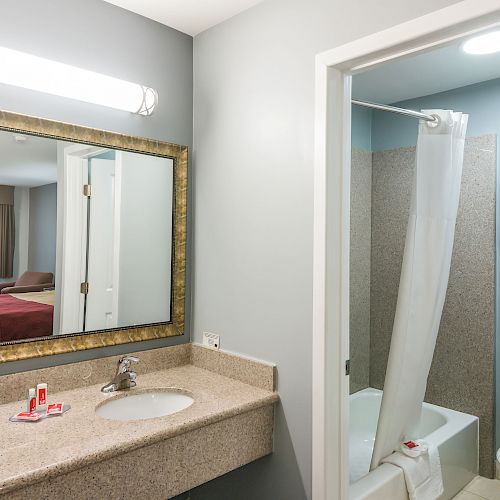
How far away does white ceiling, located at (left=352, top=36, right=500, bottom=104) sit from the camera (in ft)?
7.61

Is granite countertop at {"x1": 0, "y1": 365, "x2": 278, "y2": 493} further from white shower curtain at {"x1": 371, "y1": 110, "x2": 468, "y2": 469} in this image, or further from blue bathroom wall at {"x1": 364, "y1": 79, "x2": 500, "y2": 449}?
blue bathroom wall at {"x1": 364, "y1": 79, "x2": 500, "y2": 449}

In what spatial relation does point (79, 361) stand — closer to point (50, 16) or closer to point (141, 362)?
point (141, 362)

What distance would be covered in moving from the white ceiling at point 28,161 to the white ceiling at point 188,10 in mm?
696

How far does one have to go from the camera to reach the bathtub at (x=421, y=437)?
1.91 metres

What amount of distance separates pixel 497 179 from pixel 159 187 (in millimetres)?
1956

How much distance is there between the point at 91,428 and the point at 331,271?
37.3 inches

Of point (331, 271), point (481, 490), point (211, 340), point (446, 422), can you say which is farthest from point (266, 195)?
point (481, 490)

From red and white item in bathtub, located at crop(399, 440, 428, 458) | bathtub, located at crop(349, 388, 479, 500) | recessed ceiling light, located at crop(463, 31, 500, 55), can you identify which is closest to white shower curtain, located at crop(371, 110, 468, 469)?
red and white item in bathtub, located at crop(399, 440, 428, 458)

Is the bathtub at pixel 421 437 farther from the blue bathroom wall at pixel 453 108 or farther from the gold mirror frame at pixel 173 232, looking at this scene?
the blue bathroom wall at pixel 453 108

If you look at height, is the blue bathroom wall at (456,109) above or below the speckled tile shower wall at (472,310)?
above

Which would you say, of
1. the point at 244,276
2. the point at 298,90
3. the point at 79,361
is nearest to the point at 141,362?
the point at 79,361

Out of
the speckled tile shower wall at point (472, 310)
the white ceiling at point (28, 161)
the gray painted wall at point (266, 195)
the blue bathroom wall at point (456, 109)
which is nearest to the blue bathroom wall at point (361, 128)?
the blue bathroom wall at point (456, 109)

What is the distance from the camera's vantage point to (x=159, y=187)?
2.05 meters

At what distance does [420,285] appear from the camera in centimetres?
213
